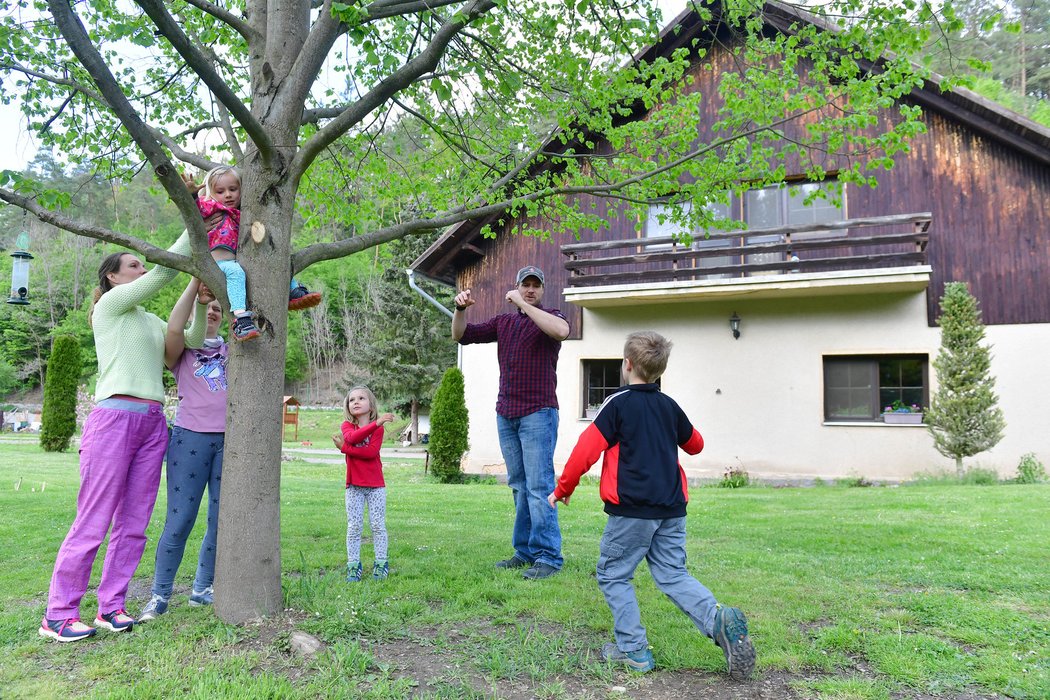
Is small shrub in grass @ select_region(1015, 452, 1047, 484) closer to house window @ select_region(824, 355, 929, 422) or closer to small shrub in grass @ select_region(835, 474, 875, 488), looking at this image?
house window @ select_region(824, 355, 929, 422)

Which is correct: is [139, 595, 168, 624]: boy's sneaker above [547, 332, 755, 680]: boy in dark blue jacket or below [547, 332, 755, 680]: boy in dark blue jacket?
below

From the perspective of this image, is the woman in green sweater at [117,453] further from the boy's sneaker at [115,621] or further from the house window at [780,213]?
the house window at [780,213]

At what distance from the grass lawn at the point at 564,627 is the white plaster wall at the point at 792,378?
20.3 ft

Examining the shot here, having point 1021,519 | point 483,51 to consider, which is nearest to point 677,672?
point 483,51

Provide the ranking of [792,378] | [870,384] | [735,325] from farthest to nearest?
[735,325] < [792,378] < [870,384]

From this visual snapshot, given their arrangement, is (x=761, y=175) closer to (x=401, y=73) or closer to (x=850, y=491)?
Answer: (x=401, y=73)

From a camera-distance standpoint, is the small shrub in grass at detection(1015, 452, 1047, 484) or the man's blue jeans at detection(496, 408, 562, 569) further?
the small shrub in grass at detection(1015, 452, 1047, 484)

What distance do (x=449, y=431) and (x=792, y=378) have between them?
6.57m

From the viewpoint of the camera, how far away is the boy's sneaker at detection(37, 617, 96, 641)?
325cm

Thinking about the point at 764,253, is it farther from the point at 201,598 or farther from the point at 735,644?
the point at 201,598

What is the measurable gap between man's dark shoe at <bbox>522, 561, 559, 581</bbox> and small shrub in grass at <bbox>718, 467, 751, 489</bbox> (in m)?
8.39

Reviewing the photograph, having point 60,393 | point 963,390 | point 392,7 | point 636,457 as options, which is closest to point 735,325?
point 963,390

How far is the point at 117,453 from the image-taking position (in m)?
3.39

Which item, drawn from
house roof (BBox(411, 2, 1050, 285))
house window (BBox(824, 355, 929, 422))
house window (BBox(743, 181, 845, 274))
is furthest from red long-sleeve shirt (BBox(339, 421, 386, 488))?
house window (BBox(824, 355, 929, 422))
